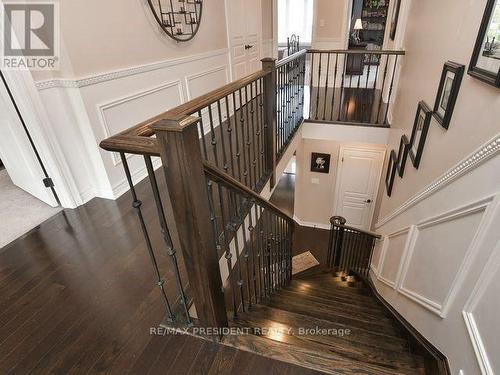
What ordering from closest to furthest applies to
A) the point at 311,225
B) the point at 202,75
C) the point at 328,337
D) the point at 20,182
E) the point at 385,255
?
the point at 328,337 → the point at 20,182 → the point at 385,255 → the point at 202,75 → the point at 311,225

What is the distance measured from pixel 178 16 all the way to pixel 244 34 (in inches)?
78.1

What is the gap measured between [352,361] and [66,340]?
1465 mm

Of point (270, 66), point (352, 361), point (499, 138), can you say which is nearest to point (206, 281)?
point (352, 361)

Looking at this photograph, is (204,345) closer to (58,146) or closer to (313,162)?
(58,146)

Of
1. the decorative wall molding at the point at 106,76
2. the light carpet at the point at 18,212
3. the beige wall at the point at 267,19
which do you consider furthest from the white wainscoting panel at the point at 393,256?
the beige wall at the point at 267,19

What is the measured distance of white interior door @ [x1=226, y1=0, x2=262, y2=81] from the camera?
4.38 meters

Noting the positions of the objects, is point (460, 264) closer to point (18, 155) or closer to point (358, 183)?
point (18, 155)

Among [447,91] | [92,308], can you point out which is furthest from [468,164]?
[92,308]

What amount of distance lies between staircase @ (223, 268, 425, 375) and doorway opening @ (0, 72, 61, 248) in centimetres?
197

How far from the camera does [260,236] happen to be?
2.12 m

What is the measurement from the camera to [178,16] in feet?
10.2

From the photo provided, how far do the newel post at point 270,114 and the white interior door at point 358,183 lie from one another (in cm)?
332

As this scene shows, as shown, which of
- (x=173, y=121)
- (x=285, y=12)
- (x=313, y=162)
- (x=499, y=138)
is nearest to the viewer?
(x=173, y=121)

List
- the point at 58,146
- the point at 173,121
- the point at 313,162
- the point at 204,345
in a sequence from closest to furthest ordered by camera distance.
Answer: the point at 173,121 < the point at 204,345 < the point at 58,146 < the point at 313,162
